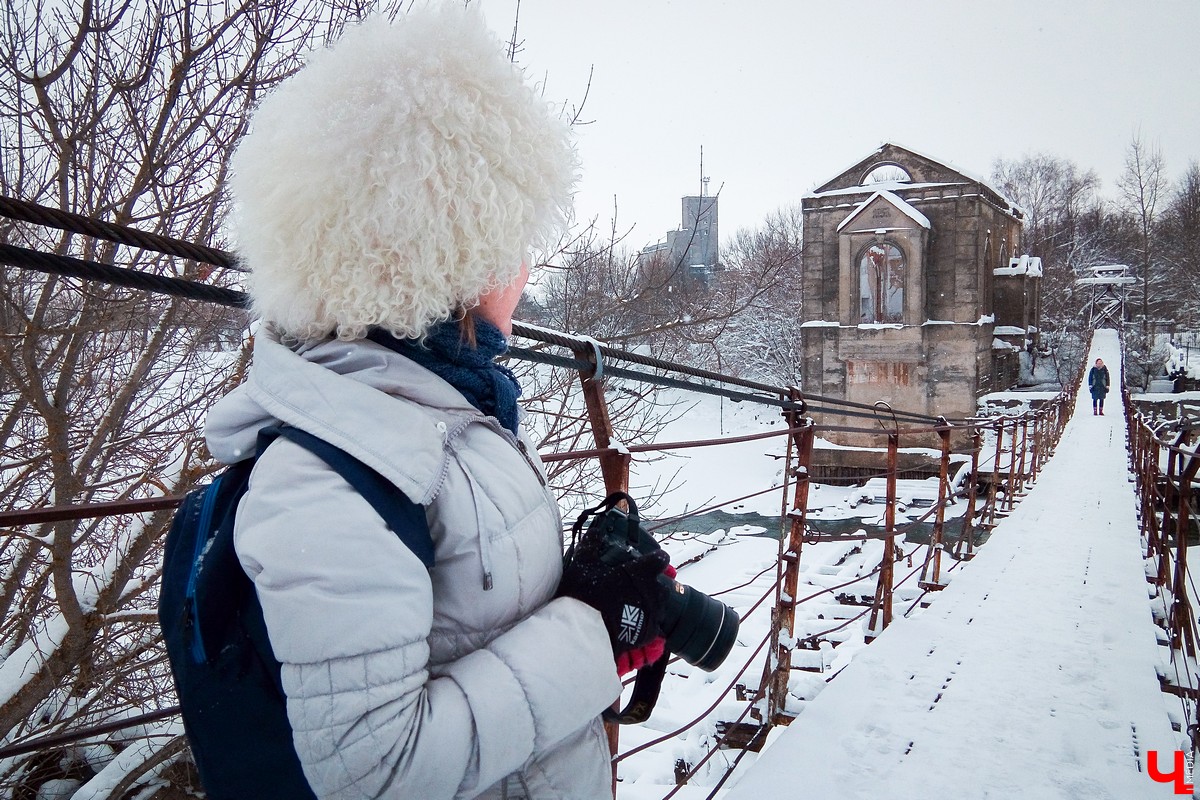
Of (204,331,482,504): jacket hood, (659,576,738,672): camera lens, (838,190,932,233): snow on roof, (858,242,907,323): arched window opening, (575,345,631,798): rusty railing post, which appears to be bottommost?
(659,576,738,672): camera lens

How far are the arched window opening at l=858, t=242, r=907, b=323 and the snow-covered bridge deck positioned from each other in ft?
72.8

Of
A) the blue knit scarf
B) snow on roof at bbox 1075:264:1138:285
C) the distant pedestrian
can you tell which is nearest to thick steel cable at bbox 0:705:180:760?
the blue knit scarf

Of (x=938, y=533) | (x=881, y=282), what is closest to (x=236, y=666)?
(x=938, y=533)

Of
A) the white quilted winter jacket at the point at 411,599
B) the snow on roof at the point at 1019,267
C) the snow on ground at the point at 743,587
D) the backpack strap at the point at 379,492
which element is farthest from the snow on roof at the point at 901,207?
the backpack strap at the point at 379,492

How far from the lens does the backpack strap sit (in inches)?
38.0

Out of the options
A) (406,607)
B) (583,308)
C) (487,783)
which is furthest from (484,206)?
(583,308)

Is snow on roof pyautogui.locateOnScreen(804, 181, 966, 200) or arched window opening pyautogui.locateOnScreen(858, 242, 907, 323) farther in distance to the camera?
arched window opening pyautogui.locateOnScreen(858, 242, 907, 323)

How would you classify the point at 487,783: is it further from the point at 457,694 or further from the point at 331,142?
the point at 331,142

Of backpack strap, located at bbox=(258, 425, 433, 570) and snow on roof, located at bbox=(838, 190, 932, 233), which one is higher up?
snow on roof, located at bbox=(838, 190, 932, 233)

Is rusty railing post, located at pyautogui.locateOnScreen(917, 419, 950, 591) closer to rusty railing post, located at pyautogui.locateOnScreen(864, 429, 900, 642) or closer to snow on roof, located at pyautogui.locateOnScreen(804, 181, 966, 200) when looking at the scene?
rusty railing post, located at pyautogui.locateOnScreen(864, 429, 900, 642)

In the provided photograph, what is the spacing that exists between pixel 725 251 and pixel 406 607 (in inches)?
1970

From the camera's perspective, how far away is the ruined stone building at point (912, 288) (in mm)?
24891

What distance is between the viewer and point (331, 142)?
1.08m

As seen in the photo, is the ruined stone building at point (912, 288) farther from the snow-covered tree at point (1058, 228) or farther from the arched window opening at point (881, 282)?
the snow-covered tree at point (1058, 228)
